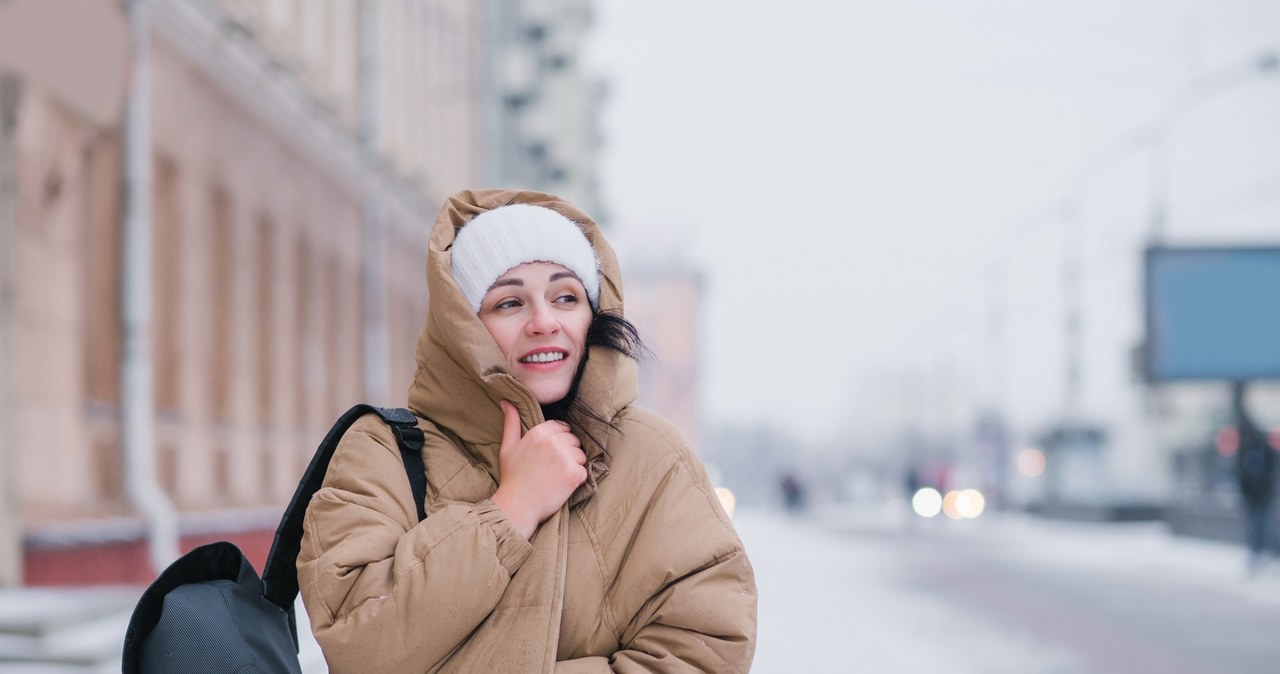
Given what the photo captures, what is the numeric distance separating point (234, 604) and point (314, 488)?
0.72 feet

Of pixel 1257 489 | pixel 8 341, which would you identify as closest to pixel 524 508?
pixel 8 341

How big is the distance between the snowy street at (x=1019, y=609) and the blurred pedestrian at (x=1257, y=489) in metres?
0.40

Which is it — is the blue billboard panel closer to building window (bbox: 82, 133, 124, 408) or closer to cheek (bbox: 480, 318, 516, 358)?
building window (bbox: 82, 133, 124, 408)

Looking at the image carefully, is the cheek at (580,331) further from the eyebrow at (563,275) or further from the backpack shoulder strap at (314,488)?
the backpack shoulder strap at (314,488)

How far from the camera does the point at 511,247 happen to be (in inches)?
107

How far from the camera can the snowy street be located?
1088 cm

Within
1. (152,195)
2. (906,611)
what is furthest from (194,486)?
(906,611)

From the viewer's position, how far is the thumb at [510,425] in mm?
2619

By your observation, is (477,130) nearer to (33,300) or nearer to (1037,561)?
(1037,561)

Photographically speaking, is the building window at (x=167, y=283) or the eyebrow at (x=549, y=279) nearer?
the eyebrow at (x=549, y=279)

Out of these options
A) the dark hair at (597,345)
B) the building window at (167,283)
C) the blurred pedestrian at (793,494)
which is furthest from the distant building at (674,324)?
the dark hair at (597,345)

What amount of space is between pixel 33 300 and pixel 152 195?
145 inches

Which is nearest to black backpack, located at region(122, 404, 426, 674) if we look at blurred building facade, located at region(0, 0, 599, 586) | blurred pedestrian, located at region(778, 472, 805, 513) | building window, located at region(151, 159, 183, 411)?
blurred building facade, located at region(0, 0, 599, 586)

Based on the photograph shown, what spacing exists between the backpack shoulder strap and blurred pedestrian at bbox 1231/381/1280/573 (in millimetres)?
18009
